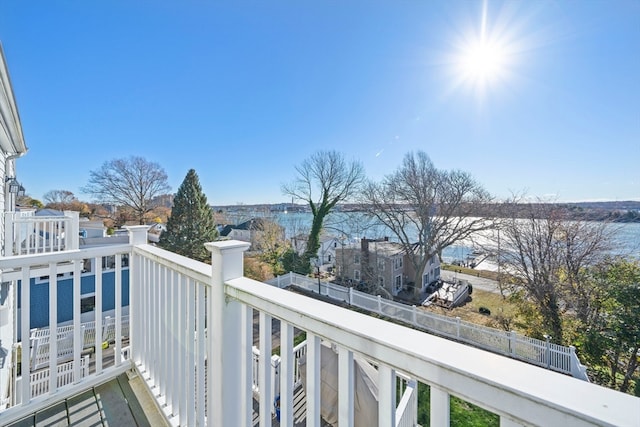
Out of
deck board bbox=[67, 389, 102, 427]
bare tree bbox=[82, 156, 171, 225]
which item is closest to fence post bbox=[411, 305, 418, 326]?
deck board bbox=[67, 389, 102, 427]

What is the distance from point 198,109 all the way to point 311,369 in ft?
39.0

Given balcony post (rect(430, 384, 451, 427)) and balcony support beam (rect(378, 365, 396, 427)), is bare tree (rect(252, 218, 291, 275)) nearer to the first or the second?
balcony support beam (rect(378, 365, 396, 427))

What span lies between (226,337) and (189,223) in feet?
42.9

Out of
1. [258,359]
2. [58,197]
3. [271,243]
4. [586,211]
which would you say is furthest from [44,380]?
[58,197]

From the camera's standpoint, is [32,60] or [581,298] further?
[581,298]

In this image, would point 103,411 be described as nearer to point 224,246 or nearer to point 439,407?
point 224,246

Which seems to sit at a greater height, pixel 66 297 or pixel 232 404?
pixel 232 404

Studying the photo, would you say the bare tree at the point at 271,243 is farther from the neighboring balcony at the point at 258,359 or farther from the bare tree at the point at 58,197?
the neighboring balcony at the point at 258,359

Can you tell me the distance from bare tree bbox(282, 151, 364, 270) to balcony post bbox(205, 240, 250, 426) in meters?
12.7

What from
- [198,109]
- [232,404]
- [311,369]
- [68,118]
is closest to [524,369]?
[311,369]

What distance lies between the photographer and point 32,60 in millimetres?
5883

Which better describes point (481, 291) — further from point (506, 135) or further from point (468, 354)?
point (468, 354)

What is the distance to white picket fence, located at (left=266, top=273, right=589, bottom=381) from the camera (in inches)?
254

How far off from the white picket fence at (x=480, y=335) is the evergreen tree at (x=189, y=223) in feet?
20.7
